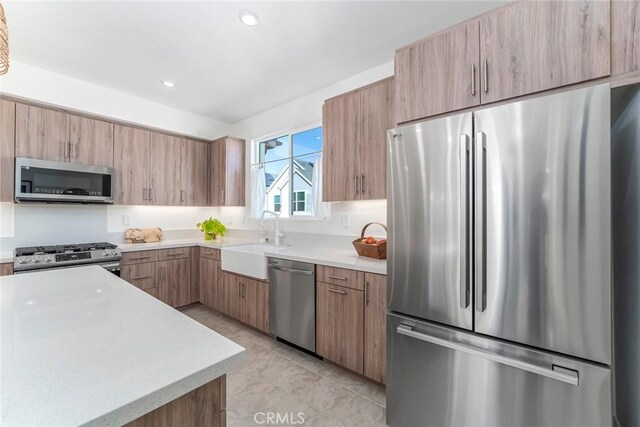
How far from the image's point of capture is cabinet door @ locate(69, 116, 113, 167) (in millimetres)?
2967

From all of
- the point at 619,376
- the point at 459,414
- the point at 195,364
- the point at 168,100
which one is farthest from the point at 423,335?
the point at 168,100

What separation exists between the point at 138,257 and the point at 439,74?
3.50 metres

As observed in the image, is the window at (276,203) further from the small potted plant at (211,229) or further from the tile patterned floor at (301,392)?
the tile patterned floor at (301,392)

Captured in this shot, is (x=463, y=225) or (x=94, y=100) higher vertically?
(x=94, y=100)

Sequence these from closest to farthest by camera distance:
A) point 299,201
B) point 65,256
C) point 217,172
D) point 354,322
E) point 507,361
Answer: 1. point 507,361
2. point 354,322
3. point 65,256
4. point 299,201
5. point 217,172

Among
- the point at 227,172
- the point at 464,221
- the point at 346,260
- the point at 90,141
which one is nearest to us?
the point at 464,221

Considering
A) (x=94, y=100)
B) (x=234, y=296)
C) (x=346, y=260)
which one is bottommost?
(x=234, y=296)

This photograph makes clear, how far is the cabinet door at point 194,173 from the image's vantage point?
3912 millimetres

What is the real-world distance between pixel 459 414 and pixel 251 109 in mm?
3855

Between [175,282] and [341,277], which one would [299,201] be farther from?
[175,282]

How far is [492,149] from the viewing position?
1325mm

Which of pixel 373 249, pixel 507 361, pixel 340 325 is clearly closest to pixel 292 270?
pixel 340 325

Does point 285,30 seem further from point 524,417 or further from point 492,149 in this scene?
point 524,417

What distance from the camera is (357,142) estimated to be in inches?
94.2
